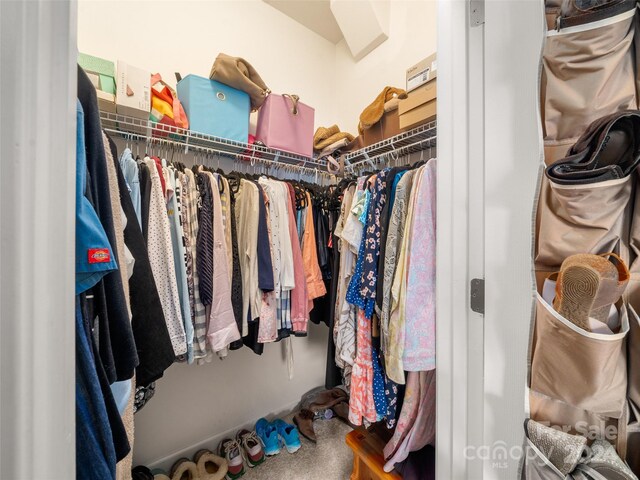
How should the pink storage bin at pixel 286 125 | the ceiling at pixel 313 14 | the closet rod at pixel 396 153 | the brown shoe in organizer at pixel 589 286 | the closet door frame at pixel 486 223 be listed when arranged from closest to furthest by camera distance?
1. the brown shoe in organizer at pixel 589 286
2. the closet door frame at pixel 486 223
3. the closet rod at pixel 396 153
4. the pink storage bin at pixel 286 125
5. the ceiling at pixel 313 14

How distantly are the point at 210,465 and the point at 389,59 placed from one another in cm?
267

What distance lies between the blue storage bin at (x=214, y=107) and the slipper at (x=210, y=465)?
1.70m

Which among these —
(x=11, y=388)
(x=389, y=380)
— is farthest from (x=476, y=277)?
(x=11, y=388)

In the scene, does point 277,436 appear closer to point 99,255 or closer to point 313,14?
point 99,255

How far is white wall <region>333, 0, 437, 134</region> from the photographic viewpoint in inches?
57.7

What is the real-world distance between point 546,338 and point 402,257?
487mm

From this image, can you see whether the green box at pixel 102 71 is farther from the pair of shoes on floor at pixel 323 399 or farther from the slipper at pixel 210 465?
the pair of shoes on floor at pixel 323 399

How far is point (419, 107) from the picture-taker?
1.11 metres

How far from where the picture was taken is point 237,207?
120 centimetres

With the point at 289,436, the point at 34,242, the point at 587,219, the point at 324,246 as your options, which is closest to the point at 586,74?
the point at 587,219

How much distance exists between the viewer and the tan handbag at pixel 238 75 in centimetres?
120

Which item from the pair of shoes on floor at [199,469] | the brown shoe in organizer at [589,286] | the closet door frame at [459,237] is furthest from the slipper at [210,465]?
the brown shoe in organizer at [589,286]

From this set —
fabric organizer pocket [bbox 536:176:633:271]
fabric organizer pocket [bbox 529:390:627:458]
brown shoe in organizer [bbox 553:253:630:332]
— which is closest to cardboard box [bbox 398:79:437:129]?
fabric organizer pocket [bbox 536:176:633:271]

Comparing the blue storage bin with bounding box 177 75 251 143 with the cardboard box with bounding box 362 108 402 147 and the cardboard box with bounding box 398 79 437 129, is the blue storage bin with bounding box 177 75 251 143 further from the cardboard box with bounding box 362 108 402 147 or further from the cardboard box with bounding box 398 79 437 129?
the cardboard box with bounding box 398 79 437 129
